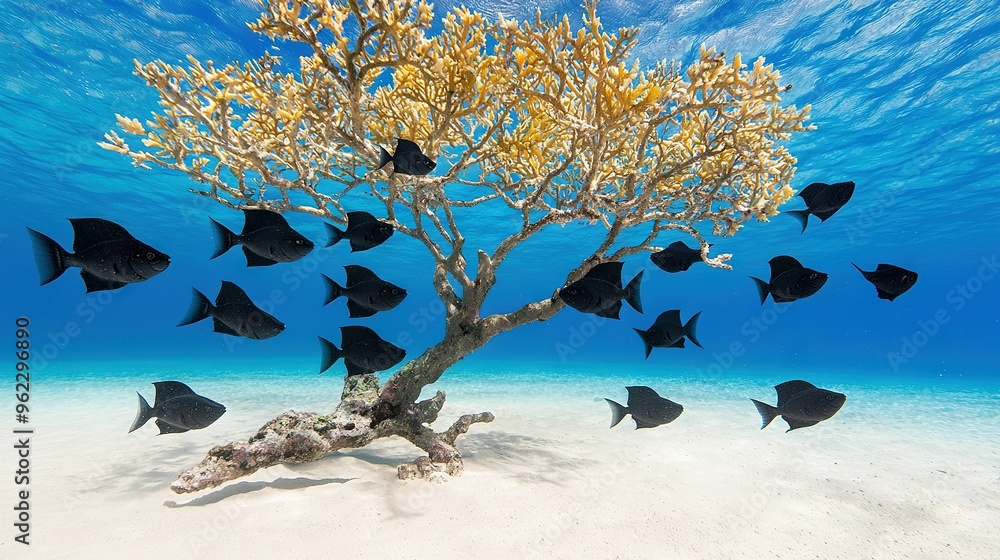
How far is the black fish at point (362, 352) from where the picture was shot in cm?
375

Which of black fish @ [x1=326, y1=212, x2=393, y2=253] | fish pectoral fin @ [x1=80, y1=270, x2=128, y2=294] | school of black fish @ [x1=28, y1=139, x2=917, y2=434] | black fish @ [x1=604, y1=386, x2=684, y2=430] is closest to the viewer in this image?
school of black fish @ [x1=28, y1=139, x2=917, y2=434]

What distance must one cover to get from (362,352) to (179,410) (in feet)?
5.00

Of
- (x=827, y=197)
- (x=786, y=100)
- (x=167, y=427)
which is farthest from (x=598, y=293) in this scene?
(x=786, y=100)

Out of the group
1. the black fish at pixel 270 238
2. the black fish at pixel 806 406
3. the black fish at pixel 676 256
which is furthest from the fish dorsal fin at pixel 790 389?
the black fish at pixel 270 238

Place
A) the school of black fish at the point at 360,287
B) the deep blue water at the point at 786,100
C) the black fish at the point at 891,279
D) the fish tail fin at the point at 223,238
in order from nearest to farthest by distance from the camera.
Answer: the school of black fish at the point at 360,287 → the fish tail fin at the point at 223,238 → the black fish at the point at 891,279 → the deep blue water at the point at 786,100

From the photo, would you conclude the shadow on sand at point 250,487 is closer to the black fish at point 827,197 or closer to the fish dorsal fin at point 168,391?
the fish dorsal fin at point 168,391

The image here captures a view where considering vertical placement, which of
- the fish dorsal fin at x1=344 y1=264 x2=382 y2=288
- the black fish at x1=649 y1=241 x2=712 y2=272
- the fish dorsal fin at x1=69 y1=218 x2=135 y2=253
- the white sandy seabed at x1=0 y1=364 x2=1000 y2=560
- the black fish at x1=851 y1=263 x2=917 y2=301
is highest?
the fish dorsal fin at x1=69 y1=218 x2=135 y2=253

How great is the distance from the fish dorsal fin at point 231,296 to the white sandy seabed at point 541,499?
213 centimetres

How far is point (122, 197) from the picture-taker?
27.9m

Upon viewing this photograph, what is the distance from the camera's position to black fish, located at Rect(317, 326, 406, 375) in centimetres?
375

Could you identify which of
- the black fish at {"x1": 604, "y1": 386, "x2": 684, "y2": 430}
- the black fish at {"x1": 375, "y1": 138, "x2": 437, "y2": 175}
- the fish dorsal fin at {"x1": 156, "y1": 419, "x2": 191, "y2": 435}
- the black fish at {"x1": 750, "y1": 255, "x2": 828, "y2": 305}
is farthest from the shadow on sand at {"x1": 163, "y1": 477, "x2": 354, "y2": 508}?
the black fish at {"x1": 750, "y1": 255, "x2": 828, "y2": 305}

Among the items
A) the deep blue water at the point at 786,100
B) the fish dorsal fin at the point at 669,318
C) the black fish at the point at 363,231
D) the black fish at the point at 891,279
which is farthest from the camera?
the deep blue water at the point at 786,100

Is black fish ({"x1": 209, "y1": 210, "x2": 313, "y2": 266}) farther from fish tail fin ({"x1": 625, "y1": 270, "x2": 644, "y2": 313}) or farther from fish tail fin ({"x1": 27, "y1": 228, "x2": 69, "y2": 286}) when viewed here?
fish tail fin ({"x1": 625, "y1": 270, "x2": 644, "y2": 313})

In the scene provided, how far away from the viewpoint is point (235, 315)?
3.13 m
